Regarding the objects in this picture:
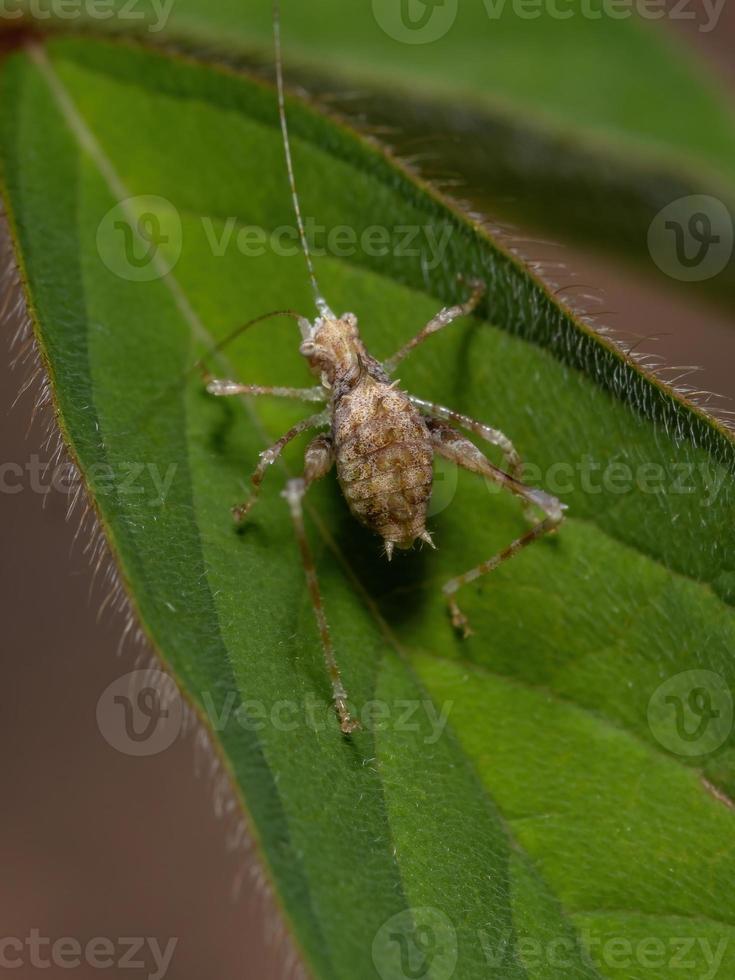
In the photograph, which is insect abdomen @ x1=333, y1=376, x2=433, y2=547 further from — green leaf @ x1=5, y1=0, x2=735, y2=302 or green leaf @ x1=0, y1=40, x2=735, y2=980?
green leaf @ x1=5, y1=0, x2=735, y2=302

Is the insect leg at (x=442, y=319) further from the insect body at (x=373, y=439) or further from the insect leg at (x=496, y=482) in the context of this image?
the insect leg at (x=496, y=482)

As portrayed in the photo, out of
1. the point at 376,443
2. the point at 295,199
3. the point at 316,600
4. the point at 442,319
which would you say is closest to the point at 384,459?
the point at 376,443

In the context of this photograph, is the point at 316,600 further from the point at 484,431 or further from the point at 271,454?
the point at 484,431

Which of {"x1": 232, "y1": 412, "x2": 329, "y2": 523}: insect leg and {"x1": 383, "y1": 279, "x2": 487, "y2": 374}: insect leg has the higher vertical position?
{"x1": 383, "y1": 279, "x2": 487, "y2": 374}: insect leg

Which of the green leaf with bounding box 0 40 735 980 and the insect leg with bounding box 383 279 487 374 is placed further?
the insect leg with bounding box 383 279 487 374

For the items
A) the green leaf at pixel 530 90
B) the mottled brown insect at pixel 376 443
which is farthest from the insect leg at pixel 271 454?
the green leaf at pixel 530 90

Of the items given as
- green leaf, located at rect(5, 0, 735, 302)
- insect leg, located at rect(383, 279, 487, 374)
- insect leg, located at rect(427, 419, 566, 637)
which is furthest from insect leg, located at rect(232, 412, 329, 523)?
green leaf, located at rect(5, 0, 735, 302)

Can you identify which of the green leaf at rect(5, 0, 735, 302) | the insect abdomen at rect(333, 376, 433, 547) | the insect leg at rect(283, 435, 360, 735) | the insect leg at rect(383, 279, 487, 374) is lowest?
the insect leg at rect(283, 435, 360, 735)

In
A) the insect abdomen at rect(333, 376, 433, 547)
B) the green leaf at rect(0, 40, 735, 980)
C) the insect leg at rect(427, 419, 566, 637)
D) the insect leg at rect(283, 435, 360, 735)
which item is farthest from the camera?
the insect abdomen at rect(333, 376, 433, 547)
